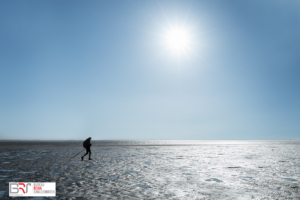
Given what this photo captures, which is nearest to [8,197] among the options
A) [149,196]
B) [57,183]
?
[57,183]

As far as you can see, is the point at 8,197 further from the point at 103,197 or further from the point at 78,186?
the point at 103,197

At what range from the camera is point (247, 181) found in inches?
520

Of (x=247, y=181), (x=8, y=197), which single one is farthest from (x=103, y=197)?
(x=247, y=181)

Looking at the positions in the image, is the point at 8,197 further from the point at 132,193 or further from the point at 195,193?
the point at 195,193

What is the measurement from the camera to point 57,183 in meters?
12.1

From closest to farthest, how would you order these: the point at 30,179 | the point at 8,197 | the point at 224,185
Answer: the point at 8,197 → the point at 224,185 → the point at 30,179

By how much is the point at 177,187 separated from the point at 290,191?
541cm

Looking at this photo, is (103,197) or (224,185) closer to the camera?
(103,197)

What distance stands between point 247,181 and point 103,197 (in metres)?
8.68

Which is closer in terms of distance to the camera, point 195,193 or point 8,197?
point 8,197

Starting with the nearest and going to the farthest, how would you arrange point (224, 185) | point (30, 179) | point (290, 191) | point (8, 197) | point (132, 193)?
point (8, 197)
point (132, 193)
point (290, 191)
point (224, 185)
point (30, 179)

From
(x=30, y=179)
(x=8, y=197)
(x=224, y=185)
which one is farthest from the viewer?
(x=30, y=179)

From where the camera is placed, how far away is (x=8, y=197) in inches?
361

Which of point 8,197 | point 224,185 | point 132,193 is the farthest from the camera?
point 224,185
